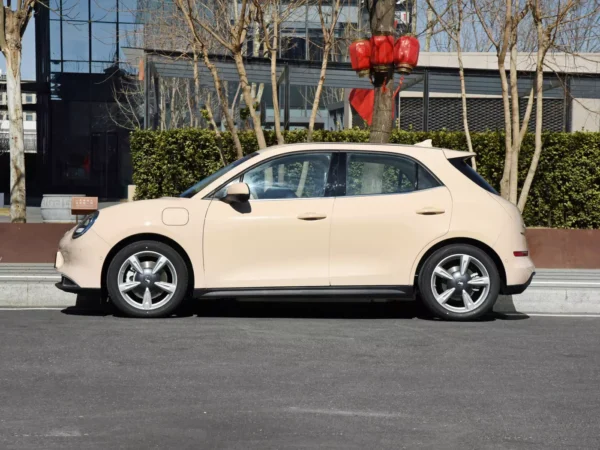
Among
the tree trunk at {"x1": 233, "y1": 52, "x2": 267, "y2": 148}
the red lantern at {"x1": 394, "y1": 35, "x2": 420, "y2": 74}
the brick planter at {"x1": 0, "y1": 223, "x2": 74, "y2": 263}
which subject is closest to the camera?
the brick planter at {"x1": 0, "y1": 223, "x2": 74, "y2": 263}

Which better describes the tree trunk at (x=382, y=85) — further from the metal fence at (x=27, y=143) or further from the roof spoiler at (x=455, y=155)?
the metal fence at (x=27, y=143)

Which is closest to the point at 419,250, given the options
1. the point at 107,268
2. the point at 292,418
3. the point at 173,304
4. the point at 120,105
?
the point at 173,304

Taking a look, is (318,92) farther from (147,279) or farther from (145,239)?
(147,279)

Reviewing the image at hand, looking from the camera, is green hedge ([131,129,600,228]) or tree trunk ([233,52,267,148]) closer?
tree trunk ([233,52,267,148])

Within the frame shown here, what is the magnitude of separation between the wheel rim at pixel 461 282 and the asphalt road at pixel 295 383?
210mm

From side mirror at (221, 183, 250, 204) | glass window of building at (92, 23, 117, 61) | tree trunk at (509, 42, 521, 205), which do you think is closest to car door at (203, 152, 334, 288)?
side mirror at (221, 183, 250, 204)

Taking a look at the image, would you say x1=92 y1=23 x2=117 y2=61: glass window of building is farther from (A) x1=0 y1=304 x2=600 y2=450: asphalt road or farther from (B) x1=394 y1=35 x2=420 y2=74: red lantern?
(A) x1=0 y1=304 x2=600 y2=450: asphalt road

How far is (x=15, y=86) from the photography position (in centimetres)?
1705

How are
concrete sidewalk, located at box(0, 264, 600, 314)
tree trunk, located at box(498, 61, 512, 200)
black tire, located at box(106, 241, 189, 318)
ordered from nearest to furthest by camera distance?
black tire, located at box(106, 241, 189, 318)
concrete sidewalk, located at box(0, 264, 600, 314)
tree trunk, located at box(498, 61, 512, 200)

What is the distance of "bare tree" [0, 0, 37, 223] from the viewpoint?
16719 mm

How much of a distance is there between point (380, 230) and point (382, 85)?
5801 mm

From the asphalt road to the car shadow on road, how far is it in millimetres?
221

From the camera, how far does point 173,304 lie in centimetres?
878

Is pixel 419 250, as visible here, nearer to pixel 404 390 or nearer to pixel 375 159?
pixel 375 159
